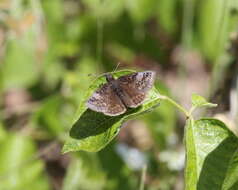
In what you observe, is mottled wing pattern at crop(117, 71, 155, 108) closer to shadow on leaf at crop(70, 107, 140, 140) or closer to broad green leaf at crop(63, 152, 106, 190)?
shadow on leaf at crop(70, 107, 140, 140)

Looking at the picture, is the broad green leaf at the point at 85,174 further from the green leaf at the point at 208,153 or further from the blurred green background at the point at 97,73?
the green leaf at the point at 208,153

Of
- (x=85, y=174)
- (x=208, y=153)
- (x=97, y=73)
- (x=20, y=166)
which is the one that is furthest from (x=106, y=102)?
(x=97, y=73)

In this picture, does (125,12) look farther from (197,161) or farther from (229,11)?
(197,161)

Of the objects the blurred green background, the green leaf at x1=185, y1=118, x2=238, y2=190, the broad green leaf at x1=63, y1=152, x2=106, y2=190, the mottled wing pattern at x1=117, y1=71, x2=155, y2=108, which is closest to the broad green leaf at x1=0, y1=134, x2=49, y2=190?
the blurred green background

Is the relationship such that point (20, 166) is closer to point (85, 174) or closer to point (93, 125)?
point (85, 174)

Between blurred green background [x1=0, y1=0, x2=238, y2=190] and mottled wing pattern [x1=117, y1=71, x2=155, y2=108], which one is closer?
mottled wing pattern [x1=117, y1=71, x2=155, y2=108]

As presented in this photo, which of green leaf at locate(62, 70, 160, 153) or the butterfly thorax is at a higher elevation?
the butterfly thorax
